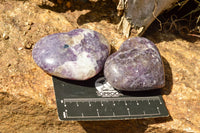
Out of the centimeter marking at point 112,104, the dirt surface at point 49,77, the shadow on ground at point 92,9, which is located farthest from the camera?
the shadow on ground at point 92,9

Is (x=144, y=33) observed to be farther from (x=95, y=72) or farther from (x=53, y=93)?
(x=53, y=93)

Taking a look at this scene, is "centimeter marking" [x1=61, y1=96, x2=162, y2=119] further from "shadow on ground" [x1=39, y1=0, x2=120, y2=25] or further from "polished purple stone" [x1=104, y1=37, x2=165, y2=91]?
"shadow on ground" [x1=39, y1=0, x2=120, y2=25]

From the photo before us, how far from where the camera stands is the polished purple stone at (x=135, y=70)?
204cm

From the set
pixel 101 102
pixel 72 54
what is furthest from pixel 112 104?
pixel 72 54

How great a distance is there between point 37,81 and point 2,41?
50cm

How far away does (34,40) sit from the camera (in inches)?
93.4

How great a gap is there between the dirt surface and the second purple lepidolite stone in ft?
0.52

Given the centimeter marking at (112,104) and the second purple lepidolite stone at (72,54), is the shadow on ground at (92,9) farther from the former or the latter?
the centimeter marking at (112,104)

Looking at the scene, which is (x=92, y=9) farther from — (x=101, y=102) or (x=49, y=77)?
(x=101, y=102)

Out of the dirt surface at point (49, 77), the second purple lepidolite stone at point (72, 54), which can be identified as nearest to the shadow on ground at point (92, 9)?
the dirt surface at point (49, 77)

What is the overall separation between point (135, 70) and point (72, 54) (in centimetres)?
48

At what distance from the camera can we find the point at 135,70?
204cm

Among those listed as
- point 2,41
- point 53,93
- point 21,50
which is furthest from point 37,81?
point 2,41

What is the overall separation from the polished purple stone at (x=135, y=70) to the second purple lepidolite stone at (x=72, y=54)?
0.11 meters
